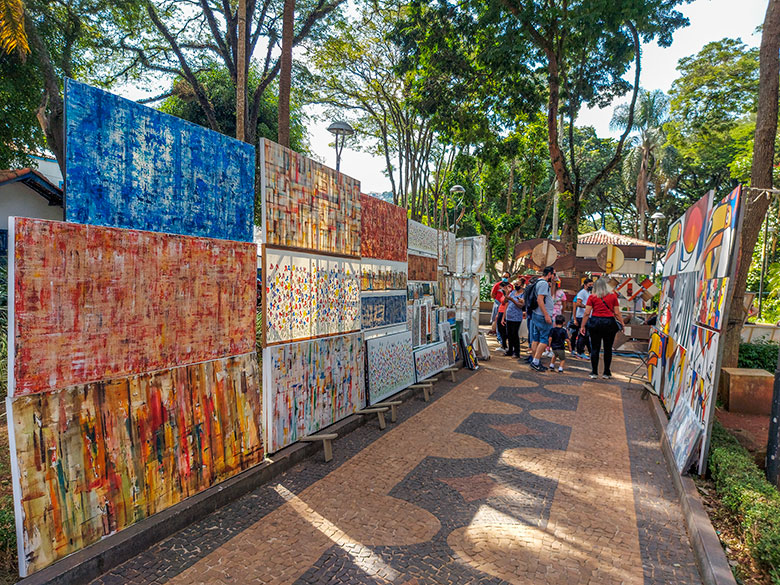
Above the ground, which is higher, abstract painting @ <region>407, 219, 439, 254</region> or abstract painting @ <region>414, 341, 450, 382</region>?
abstract painting @ <region>407, 219, 439, 254</region>

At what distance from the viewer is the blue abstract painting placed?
3064 mm

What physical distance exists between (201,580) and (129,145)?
2.78 meters

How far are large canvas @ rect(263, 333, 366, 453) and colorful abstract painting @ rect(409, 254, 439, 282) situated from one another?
2.35m

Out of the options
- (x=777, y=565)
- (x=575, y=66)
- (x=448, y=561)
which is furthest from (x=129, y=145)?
(x=575, y=66)

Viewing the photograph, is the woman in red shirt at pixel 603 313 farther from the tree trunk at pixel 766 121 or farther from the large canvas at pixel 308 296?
the large canvas at pixel 308 296

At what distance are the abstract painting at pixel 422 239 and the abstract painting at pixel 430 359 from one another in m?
1.67

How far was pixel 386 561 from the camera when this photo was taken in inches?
127

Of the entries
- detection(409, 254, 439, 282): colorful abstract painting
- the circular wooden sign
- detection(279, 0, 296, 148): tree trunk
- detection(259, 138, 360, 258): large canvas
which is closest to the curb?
detection(259, 138, 360, 258): large canvas

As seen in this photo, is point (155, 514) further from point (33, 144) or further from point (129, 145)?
point (33, 144)

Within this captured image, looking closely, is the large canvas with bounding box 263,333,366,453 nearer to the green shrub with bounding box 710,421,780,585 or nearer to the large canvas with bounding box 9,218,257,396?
the large canvas with bounding box 9,218,257,396

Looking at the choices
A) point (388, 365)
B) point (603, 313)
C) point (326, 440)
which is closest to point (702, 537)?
point (326, 440)

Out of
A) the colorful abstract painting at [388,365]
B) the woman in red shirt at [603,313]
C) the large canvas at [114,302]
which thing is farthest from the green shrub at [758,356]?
the large canvas at [114,302]

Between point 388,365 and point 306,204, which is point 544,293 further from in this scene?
point 306,204

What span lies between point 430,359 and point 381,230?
100 inches
